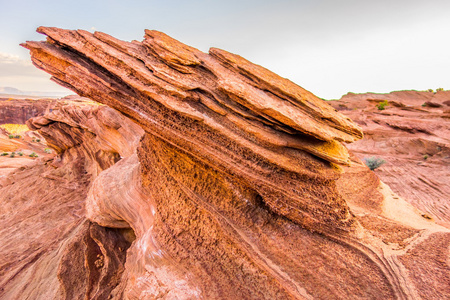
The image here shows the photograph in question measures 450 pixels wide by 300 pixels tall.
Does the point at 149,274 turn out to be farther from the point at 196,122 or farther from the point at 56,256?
the point at 56,256

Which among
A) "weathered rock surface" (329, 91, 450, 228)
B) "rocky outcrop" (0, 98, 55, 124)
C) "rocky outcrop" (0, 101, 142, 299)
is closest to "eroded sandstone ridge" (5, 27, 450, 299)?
"rocky outcrop" (0, 101, 142, 299)

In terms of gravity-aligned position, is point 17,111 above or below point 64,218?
below

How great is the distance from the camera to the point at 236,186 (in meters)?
3.44

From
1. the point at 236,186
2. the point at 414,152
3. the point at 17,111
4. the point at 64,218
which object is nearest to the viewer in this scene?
the point at 236,186

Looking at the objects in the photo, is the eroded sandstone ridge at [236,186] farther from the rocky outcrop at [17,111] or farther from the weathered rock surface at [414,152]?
the rocky outcrop at [17,111]

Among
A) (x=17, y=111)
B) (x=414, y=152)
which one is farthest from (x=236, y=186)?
(x=17, y=111)

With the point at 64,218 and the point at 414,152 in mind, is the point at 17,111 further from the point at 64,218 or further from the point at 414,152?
the point at 414,152

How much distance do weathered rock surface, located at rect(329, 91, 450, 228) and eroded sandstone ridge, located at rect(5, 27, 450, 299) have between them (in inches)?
173

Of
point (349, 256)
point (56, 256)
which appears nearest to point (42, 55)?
point (56, 256)

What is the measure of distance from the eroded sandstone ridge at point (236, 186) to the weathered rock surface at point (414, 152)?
4.39m

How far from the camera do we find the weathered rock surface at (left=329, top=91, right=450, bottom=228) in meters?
7.45

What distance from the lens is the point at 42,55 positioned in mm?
3326

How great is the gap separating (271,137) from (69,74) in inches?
126

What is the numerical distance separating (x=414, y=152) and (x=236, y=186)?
44.2 ft
